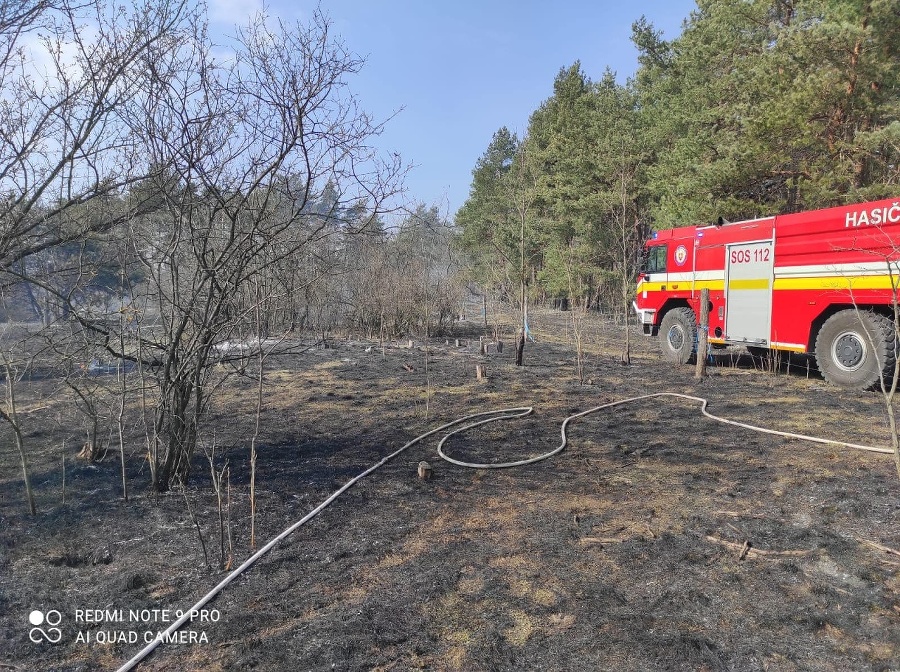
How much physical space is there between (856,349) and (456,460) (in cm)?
577

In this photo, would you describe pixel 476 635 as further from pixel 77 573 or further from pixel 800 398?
pixel 800 398

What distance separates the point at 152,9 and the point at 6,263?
2.09 metres

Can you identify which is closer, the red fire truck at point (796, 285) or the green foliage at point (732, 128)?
the red fire truck at point (796, 285)

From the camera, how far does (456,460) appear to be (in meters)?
4.62

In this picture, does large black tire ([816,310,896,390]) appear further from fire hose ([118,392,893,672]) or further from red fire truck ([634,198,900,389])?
fire hose ([118,392,893,672])

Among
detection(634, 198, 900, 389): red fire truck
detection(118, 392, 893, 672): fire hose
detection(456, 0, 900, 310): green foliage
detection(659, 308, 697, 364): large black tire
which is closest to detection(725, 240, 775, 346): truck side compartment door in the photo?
detection(634, 198, 900, 389): red fire truck

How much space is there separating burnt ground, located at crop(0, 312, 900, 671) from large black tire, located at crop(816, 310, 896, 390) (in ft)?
4.24

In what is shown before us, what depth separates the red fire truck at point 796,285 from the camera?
6383 mm

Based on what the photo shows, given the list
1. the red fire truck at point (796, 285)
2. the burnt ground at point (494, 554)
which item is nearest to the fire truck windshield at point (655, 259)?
the red fire truck at point (796, 285)

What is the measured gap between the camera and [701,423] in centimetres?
552

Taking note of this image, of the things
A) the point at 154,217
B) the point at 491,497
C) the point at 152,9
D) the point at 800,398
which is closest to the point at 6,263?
the point at 154,217

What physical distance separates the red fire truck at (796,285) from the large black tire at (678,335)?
0.06ft

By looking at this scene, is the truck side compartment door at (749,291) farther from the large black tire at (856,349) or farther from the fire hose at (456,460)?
the fire hose at (456,460)

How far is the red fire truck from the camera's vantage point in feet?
20.9
